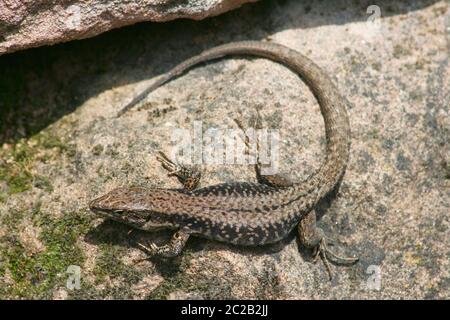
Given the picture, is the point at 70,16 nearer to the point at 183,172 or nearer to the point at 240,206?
the point at 183,172

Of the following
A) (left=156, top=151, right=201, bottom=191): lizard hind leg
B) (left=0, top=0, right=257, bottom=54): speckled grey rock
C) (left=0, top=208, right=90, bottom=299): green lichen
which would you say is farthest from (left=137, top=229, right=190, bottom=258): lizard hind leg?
→ (left=0, top=0, right=257, bottom=54): speckled grey rock

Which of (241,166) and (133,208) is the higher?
(241,166)

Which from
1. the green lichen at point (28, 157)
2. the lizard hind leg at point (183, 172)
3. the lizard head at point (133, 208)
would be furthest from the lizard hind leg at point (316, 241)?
the green lichen at point (28, 157)

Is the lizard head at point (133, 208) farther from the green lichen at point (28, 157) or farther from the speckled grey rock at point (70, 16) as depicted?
the speckled grey rock at point (70, 16)

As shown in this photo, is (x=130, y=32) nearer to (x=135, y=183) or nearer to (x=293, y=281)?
(x=135, y=183)

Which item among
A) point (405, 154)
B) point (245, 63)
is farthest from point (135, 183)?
point (405, 154)

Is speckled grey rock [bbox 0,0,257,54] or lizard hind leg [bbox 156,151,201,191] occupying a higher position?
speckled grey rock [bbox 0,0,257,54]

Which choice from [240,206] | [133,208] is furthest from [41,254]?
[240,206]

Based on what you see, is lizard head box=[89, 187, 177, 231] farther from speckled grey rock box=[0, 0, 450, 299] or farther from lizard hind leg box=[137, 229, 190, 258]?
speckled grey rock box=[0, 0, 450, 299]
